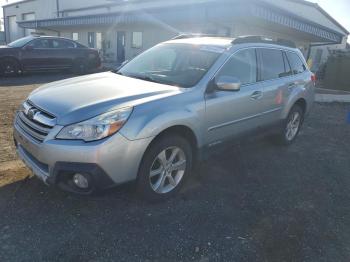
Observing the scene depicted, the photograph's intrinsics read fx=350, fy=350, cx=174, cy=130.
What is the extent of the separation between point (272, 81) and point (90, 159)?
319 cm

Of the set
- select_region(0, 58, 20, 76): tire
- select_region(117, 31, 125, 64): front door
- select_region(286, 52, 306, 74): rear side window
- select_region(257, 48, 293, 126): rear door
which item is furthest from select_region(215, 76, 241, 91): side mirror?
select_region(117, 31, 125, 64): front door

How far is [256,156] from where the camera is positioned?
18.4 feet

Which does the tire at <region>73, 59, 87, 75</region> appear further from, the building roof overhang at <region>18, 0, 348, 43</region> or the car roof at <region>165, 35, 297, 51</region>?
the car roof at <region>165, 35, 297, 51</region>

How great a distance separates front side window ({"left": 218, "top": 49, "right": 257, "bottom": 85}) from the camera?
4.38m

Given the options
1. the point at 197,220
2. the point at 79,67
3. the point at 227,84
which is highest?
the point at 227,84

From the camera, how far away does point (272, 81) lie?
5188 millimetres

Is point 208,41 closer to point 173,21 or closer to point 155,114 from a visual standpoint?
point 155,114

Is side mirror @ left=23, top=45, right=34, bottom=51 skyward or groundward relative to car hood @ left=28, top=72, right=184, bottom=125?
groundward

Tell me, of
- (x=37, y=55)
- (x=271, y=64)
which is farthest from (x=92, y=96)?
(x=37, y=55)

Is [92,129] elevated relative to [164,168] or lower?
elevated

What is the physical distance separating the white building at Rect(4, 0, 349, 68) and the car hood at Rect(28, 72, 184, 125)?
10.9 meters

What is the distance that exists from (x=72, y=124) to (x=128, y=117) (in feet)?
1.67

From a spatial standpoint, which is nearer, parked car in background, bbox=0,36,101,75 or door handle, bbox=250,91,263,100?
door handle, bbox=250,91,263,100

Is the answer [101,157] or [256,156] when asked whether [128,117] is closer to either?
[101,157]
